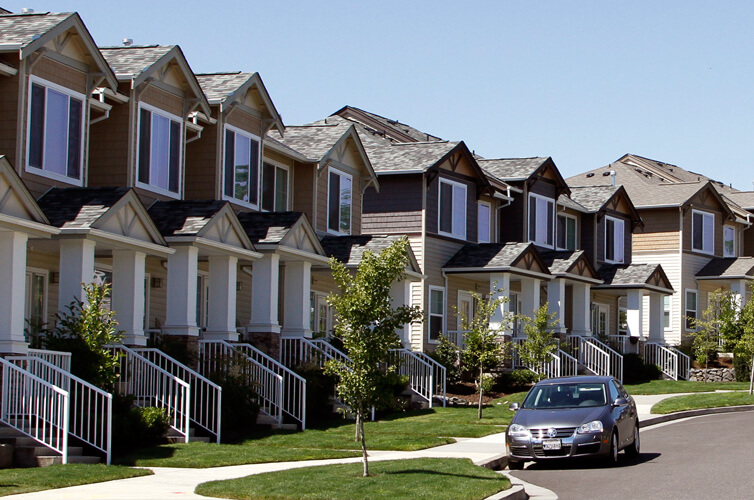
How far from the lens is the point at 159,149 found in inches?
968

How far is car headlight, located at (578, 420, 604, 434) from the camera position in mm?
18562

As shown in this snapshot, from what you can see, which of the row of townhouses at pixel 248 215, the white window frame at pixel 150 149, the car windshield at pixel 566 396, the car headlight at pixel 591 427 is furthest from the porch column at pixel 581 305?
the car headlight at pixel 591 427

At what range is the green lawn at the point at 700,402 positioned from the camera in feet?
96.5

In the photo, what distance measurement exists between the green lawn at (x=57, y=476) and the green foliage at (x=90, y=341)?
8.05ft

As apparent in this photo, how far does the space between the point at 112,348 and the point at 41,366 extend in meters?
2.91

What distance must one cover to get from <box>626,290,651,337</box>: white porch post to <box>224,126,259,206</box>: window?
2018 cm

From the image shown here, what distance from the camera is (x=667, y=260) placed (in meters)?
49.1

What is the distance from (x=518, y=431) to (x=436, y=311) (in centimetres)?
1769

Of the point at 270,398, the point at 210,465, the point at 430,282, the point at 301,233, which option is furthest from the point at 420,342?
the point at 210,465

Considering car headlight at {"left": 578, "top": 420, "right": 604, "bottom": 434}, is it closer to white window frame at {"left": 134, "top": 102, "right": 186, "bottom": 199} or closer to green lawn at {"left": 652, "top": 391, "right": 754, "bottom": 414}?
white window frame at {"left": 134, "top": 102, "right": 186, "bottom": 199}

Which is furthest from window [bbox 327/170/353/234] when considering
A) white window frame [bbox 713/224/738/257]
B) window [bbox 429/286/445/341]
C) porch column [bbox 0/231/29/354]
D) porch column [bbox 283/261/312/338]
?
white window frame [bbox 713/224/738/257]

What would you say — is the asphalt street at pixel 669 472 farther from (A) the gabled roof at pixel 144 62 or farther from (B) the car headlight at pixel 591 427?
(A) the gabled roof at pixel 144 62

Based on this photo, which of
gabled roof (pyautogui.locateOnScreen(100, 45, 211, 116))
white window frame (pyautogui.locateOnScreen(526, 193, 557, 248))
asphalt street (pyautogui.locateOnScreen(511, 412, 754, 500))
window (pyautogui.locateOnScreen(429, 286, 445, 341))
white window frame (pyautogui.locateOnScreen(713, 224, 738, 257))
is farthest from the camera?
white window frame (pyautogui.locateOnScreen(713, 224, 738, 257))

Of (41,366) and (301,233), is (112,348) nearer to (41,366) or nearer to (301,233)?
(41,366)
